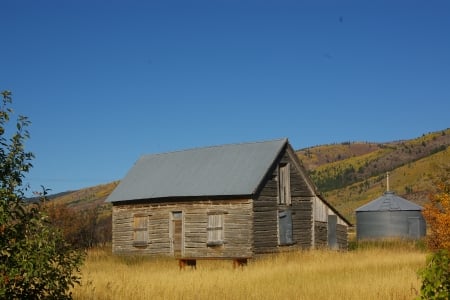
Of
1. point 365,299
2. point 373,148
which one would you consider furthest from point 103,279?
point 373,148

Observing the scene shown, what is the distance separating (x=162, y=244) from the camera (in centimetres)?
3147

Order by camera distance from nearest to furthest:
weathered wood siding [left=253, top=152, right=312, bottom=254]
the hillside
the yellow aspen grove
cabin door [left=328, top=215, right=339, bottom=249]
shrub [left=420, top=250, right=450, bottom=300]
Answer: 1. shrub [left=420, top=250, right=450, bottom=300]
2. the yellow aspen grove
3. weathered wood siding [left=253, top=152, right=312, bottom=254]
4. cabin door [left=328, top=215, right=339, bottom=249]
5. the hillside

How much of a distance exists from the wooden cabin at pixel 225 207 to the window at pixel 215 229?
5cm

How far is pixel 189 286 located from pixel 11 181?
7181 millimetres

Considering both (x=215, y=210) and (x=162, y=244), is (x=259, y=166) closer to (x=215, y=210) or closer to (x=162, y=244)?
(x=215, y=210)

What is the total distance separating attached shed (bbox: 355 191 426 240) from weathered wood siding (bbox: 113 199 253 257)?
21.2 metres

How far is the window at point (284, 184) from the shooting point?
99.0 feet

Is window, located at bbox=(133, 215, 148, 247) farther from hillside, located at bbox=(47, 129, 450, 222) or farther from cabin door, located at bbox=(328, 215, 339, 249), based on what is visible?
hillside, located at bbox=(47, 129, 450, 222)

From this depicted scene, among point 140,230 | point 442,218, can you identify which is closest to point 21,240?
point 442,218

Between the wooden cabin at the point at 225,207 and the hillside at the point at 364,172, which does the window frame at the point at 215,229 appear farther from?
the hillside at the point at 364,172

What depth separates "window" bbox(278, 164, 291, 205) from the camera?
1188 inches

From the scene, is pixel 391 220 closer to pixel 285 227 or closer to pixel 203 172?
pixel 285 227

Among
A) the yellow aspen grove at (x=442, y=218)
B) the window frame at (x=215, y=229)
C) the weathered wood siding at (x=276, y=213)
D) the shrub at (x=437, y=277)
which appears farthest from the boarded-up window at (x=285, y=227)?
the shrub at (x=437, y=277)

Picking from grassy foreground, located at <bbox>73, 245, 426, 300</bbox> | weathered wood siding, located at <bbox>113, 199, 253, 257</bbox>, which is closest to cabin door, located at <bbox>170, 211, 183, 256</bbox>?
weathered wood siding, located at <bbox>113, 199, 253, 257</bbox>
